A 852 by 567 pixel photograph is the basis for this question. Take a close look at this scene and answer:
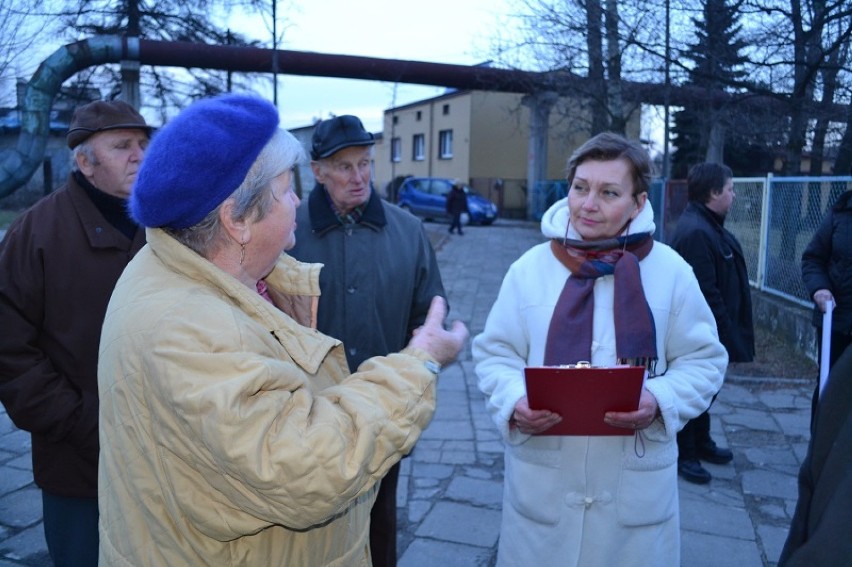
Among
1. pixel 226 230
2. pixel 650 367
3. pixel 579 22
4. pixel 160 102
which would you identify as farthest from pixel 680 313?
pixel 160 102

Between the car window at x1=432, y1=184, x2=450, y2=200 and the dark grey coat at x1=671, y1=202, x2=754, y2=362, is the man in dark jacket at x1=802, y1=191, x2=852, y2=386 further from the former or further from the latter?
the car window at x1=432, y1=184, x2=450, y2=200

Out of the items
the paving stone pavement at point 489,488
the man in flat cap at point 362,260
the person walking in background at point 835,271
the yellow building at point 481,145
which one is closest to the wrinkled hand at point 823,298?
the person walking in background at point 835,271

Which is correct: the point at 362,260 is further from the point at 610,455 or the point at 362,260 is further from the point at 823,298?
the point at 823,298

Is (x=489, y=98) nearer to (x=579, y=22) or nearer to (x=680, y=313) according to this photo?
(x=579, y=22)

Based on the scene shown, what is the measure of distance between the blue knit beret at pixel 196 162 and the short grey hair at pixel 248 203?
1.0 inches

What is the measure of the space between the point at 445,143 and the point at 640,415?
115 ft

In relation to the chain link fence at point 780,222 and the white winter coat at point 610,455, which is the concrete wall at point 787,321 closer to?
the chain link fence at point 780,222

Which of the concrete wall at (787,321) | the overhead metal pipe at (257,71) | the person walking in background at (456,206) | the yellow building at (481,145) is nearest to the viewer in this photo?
the concrete wall at (787,321)

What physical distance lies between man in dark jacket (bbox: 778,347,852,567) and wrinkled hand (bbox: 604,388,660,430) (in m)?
0.74

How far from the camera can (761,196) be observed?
933 centimetres

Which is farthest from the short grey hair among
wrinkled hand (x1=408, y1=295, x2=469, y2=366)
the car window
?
the car window

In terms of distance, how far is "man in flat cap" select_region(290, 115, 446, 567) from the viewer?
2947mm

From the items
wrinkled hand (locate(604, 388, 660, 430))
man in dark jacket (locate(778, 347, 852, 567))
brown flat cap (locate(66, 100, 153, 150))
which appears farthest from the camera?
brown flat cap (locate(66, 100, 153, 150))

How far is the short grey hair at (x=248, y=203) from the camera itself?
5.03 feet
